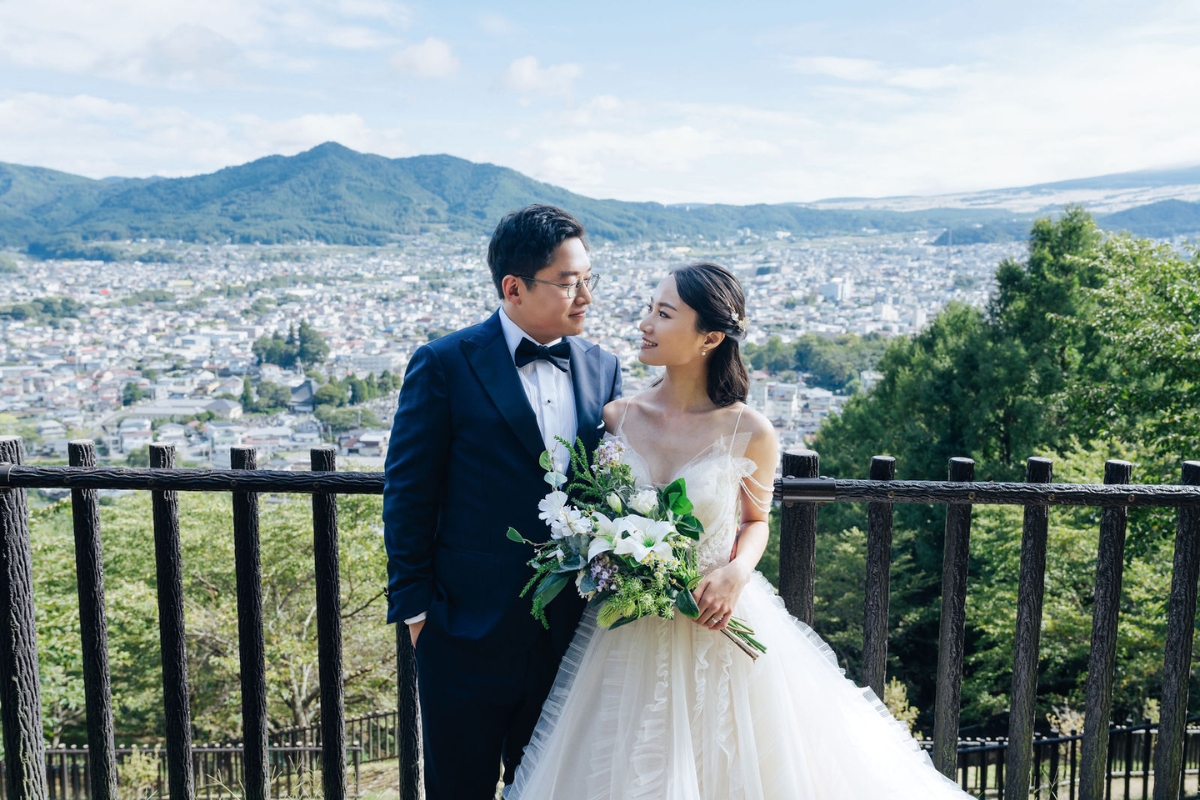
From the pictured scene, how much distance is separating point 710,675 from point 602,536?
1.63 feet

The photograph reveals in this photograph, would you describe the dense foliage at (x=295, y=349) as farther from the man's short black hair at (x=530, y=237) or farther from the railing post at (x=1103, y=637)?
the railing post at (x=1103, y=637)

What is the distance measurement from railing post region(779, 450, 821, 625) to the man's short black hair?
875 mm

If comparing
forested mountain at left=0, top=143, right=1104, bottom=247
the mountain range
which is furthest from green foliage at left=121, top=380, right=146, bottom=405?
forested mountain at left=0, top=143, right=1104, bottom=247

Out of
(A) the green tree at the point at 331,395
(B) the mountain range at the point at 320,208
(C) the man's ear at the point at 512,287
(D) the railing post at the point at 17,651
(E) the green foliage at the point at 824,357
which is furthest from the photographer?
(B) the mountain range at the point at 320,208

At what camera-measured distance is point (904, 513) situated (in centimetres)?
2212

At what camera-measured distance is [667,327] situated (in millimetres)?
2217

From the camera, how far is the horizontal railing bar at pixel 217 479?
7.79 feet

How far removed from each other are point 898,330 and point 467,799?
2465 inches

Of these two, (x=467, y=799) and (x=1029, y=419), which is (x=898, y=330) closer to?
(x=1029, y=419)

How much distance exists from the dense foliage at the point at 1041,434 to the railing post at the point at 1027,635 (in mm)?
9514

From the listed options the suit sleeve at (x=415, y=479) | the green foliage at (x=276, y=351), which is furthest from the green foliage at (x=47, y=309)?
the suit sleeve at (x=415, y=479)

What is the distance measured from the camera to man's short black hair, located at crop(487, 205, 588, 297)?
2.10m

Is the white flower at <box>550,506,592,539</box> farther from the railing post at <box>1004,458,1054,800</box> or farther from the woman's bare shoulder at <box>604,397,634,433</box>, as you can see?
the railing post at <box>1004,458,1054,800</box>

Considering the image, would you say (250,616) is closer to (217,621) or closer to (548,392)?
(548,392)
